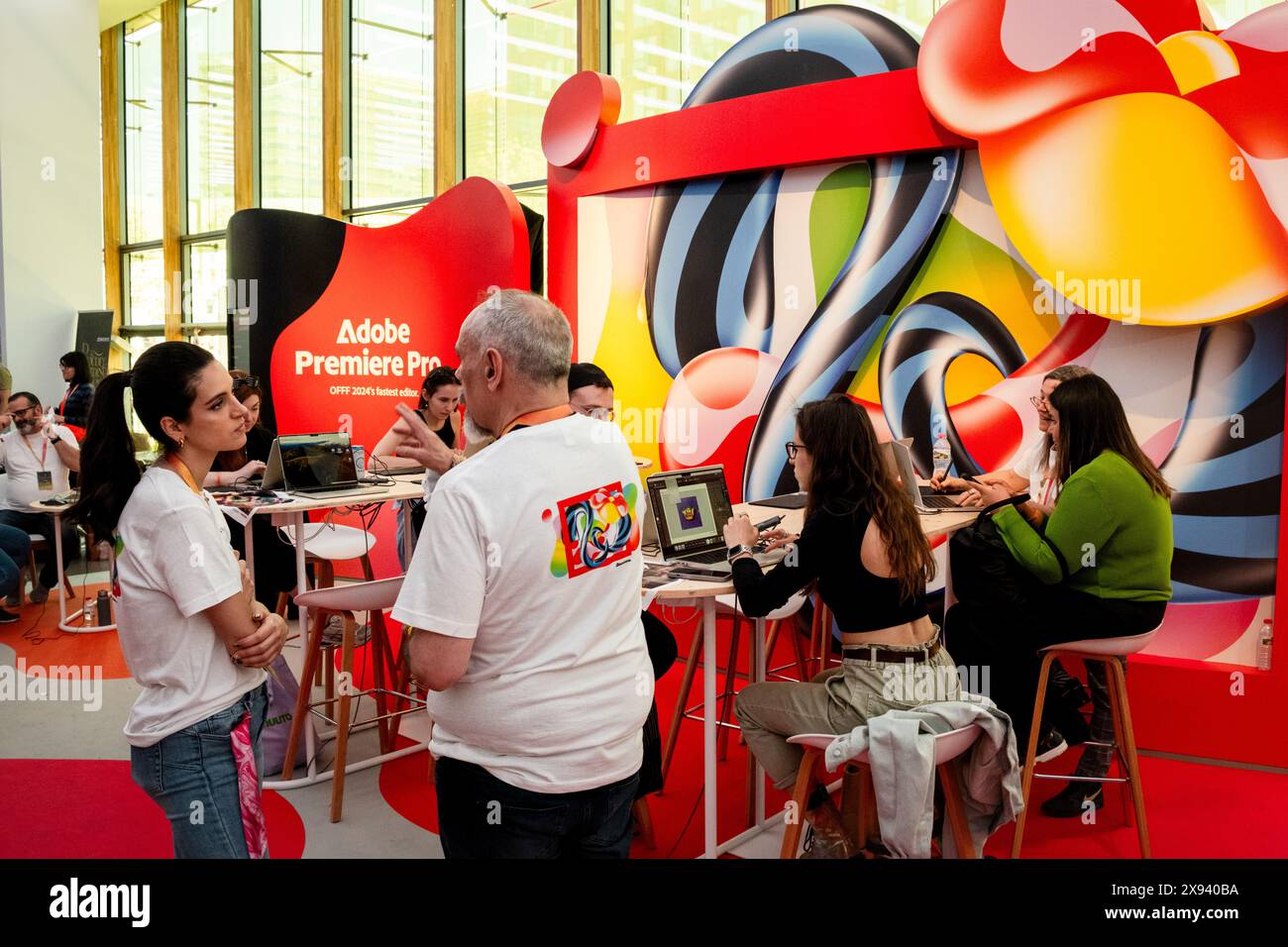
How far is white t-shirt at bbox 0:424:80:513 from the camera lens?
20.2ft

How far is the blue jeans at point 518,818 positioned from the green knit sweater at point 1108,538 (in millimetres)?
2100

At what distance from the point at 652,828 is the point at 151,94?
13.0 m

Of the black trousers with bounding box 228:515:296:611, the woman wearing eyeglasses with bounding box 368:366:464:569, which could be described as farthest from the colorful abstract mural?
the black trousers with bounding box 228:515:296:611

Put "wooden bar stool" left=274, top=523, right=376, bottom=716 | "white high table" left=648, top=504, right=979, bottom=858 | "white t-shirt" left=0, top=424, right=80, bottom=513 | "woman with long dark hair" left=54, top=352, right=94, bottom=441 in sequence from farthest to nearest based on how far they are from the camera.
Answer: "woman with long dark hair" left=54, top=352, right=94, bottom=441 → "white t-shirt" left=0, top=424, right=80, bottom=513 → "wooden bar stool" left=274, top=523, right=376, bottom=716 → "white high table" left=648, top=504, right=979, bottom=858

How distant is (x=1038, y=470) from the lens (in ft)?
13.5

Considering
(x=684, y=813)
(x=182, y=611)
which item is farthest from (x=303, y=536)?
(x=182, y=611)

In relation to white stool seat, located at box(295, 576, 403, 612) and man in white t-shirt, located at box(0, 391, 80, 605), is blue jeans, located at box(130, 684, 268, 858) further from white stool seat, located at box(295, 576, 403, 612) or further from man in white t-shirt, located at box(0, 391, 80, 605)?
man in white t-shirt, located at box(0, 391, 80, 605)

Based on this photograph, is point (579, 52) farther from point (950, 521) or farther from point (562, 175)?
point (950, 521)

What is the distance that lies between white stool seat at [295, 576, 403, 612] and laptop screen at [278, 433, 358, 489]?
990 mm

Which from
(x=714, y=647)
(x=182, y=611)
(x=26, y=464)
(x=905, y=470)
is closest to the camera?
(x=182, y=611)

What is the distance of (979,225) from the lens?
436cm

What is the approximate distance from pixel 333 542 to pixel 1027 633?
128 inches

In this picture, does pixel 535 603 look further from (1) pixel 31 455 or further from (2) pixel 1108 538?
(1) pixel 31 455

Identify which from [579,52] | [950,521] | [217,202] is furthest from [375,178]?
[950,521]
